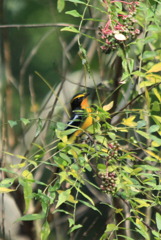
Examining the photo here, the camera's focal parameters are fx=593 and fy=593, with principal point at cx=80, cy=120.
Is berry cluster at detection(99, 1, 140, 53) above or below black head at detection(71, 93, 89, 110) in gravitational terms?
above

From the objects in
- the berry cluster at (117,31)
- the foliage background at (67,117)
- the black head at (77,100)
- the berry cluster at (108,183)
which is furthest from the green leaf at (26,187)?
the black head at (77,100)

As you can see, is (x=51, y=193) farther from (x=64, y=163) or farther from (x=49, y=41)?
(x=49, y=41)

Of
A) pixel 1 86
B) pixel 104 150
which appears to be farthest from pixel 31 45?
pixel 104 150

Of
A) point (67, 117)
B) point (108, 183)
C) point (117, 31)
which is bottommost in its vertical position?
point (108, 183)

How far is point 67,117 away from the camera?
3768 mm

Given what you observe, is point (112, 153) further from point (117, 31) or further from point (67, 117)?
point (67, 117)

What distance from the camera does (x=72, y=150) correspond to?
2.17 metres

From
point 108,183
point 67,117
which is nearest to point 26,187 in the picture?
point 108,183

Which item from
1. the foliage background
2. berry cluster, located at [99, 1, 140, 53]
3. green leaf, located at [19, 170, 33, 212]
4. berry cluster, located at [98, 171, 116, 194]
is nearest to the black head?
the foliage background

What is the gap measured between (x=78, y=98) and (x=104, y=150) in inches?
82.9

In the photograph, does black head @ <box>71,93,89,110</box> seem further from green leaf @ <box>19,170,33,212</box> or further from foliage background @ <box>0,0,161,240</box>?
green leaf @ <box>19,170,33,212</box>

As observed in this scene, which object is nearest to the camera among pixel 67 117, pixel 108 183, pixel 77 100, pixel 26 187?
pixel 26 187

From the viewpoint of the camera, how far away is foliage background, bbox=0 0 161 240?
2.21m

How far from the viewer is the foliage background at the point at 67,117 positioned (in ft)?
7.27
